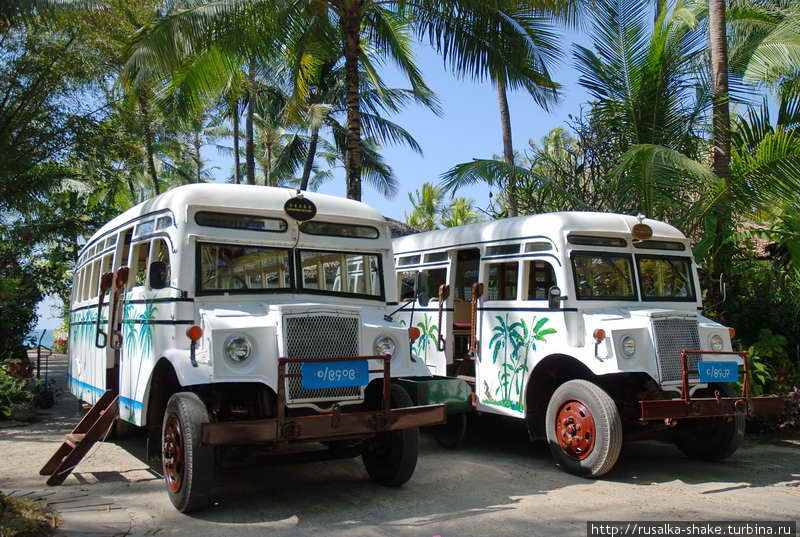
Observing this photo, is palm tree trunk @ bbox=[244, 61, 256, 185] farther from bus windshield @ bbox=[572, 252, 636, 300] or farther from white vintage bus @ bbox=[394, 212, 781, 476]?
bus windshield @ bbox=[572, 252, 636, 300]

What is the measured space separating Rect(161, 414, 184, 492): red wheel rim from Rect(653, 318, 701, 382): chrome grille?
15.3 ft

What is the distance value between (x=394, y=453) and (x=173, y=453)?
77.0 inches

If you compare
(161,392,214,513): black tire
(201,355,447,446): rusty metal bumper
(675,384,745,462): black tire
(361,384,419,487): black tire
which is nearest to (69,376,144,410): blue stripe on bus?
(161,392,214,513): black tire

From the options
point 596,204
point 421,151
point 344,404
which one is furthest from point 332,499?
point 421,151

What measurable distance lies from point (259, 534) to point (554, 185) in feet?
25.9

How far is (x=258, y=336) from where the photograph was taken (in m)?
5.96

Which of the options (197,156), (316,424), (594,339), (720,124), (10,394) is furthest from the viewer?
(197,156)

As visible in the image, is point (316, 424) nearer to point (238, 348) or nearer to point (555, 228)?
point (238, 348)

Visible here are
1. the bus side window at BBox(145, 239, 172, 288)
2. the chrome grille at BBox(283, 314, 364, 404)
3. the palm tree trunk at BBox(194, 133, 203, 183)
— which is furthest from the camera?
the palm tree trunk at BBox(194, 133, 203, 183)

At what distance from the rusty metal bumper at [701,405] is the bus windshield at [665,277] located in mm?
1124

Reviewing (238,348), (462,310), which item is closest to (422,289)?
(462,310)

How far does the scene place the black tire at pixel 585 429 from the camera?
22.6 ft

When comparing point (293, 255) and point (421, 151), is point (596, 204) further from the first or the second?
point (421, 151)

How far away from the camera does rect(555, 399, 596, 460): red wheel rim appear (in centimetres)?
712
